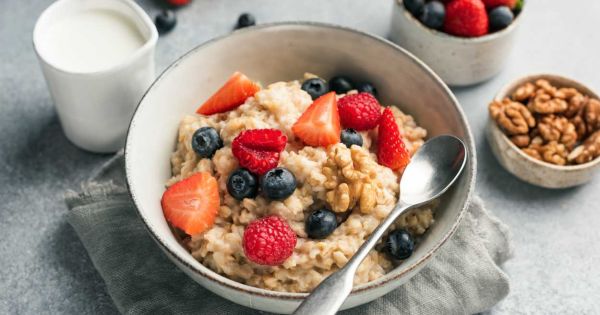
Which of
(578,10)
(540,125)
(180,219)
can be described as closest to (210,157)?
(180,219)

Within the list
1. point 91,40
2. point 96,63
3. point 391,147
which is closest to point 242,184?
point 391,147

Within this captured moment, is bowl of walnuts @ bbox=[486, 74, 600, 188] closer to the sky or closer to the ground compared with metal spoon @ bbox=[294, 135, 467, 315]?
closer to the ground

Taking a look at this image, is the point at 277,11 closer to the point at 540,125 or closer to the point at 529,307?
the point at 540,125

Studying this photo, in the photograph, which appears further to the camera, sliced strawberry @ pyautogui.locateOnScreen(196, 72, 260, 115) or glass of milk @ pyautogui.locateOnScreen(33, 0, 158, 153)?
glass of milk @ pyautogui.locateOnScreen(33, 0, 158, 153)

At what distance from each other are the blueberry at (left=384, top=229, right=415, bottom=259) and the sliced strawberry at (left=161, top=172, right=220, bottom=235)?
533mm

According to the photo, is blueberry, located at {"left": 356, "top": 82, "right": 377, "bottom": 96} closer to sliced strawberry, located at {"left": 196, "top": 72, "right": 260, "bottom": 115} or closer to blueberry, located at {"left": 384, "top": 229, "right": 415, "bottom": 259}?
sliced strawberry, located at {"left": 196, "top": 72, "right": 260, "bottom": 115}

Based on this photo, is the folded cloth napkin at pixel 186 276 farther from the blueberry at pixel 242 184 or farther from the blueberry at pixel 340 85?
the blueberry at pixel 340 85

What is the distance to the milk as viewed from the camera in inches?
103

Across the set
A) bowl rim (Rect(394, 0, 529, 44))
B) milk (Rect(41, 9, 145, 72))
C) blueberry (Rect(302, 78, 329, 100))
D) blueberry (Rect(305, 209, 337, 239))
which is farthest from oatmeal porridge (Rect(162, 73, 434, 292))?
bowl rim (Rect(394, 0, 529, 44))

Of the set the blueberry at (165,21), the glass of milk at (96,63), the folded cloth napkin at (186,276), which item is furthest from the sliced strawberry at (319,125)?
the blueberry at (165,21)

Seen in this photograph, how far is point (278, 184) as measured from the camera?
2.03 metres

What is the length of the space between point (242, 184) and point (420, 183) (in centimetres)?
56

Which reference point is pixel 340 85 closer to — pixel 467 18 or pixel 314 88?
pixel 314 88

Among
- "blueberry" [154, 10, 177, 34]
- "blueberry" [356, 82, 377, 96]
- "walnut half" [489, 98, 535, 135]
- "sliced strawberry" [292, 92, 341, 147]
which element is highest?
"sliced strawberry" [292, 92, 341, 147]
